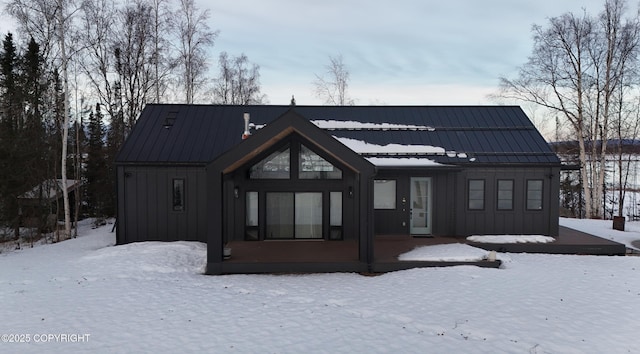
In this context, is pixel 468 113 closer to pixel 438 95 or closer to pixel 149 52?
pixel 149 52

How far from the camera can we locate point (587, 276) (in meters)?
8.04

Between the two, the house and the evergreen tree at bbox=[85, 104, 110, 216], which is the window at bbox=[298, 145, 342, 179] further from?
the evergreen tree at bbox=[85, 104, 110, 216]

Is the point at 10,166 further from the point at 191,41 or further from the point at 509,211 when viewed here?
the point at 509,211

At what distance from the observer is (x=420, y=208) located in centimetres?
1158

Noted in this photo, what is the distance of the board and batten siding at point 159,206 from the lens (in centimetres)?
1105

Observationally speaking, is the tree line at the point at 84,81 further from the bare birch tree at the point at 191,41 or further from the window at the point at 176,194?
the window at the point at 176,194

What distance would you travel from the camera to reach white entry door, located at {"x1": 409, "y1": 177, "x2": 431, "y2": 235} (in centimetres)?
1155

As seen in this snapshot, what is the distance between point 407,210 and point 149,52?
15702mm

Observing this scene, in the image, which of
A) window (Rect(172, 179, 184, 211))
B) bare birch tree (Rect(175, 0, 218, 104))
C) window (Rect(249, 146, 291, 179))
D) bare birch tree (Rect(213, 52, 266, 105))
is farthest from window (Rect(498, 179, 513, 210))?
bare birch tree (Rect(213, 52, 266, 105))

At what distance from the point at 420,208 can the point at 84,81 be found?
18.5 meters

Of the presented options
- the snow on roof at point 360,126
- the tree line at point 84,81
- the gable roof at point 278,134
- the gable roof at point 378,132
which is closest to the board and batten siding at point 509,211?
the gable roof at point 378,132

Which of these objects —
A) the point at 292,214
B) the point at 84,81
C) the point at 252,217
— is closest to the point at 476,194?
the point at 292,214

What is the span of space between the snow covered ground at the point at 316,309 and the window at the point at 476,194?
2.52 metres

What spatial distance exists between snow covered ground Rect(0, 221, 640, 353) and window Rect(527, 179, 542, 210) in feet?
8.27
